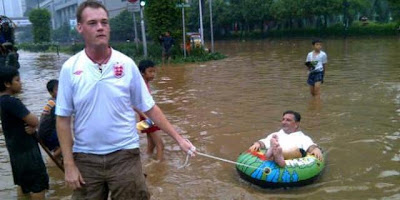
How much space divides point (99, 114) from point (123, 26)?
186 feet

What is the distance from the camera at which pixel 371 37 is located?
39156 mm

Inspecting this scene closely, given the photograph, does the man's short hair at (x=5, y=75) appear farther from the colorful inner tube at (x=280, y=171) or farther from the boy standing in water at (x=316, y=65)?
the boy standing in water at (x=316, y=65)

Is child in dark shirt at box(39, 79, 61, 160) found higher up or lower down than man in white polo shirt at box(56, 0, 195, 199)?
lower down

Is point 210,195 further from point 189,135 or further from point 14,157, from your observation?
point 189,135

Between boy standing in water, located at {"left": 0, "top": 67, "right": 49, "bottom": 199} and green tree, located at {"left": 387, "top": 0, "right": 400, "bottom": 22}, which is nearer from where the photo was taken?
boy standing in water, located at {"left": 0, "top": 67, "right": 49, "bottom": 199}

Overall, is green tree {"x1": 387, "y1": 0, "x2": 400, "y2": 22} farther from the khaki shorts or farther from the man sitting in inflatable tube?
the khaki shorts

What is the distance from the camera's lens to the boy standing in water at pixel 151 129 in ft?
20.2

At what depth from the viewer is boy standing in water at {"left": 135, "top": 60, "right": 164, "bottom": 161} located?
6.16m

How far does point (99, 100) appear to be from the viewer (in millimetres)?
2996

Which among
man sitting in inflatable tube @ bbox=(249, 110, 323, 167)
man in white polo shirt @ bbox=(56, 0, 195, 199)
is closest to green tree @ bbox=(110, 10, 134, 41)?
man sitting in inflatable tube @ bbox=(249, 110, 323, 167)

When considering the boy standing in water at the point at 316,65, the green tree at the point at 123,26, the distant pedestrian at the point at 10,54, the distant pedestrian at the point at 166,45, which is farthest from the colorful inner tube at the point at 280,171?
the green tree at the point at 123,26

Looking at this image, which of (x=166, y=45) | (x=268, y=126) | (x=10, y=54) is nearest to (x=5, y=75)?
(x=268, y=126)

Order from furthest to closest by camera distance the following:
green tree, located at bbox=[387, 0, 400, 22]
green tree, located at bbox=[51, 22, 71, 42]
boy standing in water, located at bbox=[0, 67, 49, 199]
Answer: green tree, located at bbox=[51, 22, 71, 42] < green tree, located at bbox=[387, 0, 400, 22] < boy standing in water, located at bbox=[0, 67, 49, 199]

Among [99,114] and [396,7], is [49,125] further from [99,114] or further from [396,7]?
[396,7]
